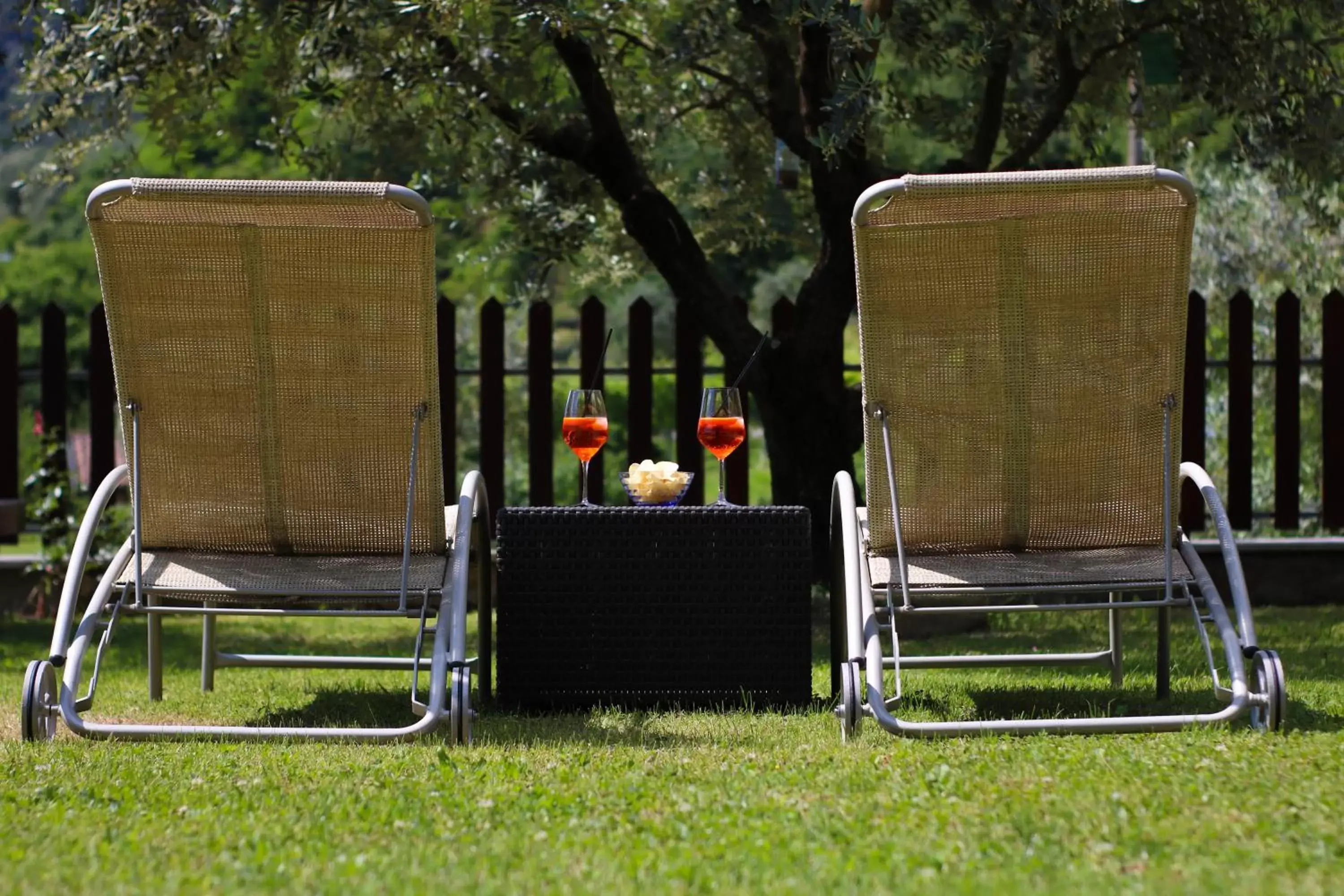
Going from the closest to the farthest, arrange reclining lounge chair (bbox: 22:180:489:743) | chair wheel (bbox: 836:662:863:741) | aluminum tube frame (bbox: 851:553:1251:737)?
1. aluminum tube frame (bbox: 851:553:1251:737)
2. chair wheel (bbox: 836:662:863:741)
3. reclining lounge chair (bbox: 22:180:489:743)

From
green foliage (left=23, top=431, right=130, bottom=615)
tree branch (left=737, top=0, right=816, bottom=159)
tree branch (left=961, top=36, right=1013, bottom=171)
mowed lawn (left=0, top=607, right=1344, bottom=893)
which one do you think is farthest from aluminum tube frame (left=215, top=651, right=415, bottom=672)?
tree branch (left=961, top=36, right=1013, bottom=171)

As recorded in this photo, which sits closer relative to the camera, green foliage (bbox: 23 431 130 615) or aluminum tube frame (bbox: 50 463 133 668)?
aluminum tube frame (bbox: 50 463 133 668)

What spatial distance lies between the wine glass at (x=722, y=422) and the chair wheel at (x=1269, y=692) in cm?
136

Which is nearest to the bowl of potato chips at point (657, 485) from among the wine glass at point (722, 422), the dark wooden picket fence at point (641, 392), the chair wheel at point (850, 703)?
the wine glass at point (722, 422)

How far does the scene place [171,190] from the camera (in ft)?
12.2

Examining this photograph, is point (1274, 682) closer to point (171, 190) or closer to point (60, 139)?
point (171, 190)

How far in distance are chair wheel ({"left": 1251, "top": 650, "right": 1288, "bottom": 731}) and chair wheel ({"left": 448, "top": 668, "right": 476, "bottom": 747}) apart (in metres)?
1.76

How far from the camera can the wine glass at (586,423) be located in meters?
4.16

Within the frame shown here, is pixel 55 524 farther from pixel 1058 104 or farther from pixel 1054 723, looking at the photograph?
pixel 1054 723

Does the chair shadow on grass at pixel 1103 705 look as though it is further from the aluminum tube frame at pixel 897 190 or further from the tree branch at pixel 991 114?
the tree branch at pixel 991 114

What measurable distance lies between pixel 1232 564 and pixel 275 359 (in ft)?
7.80

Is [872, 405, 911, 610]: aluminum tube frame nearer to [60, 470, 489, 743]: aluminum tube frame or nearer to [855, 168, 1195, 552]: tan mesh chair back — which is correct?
[855, 168, 1195, 552]: tan mesh chair back

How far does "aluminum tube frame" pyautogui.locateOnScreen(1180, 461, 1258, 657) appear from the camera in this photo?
366 centimetres

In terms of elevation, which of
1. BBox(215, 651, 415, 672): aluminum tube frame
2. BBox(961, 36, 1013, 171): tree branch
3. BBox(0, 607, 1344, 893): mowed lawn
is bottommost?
BBox(215, 651, 415, 672): aluminum tube frame
